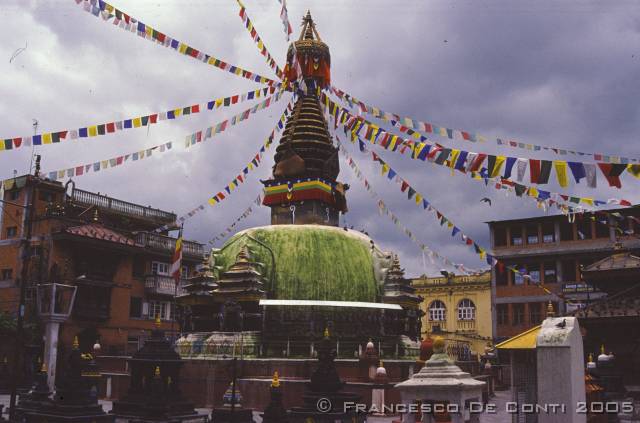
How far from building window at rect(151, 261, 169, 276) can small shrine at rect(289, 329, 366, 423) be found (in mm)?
28498

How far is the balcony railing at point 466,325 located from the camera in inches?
2276

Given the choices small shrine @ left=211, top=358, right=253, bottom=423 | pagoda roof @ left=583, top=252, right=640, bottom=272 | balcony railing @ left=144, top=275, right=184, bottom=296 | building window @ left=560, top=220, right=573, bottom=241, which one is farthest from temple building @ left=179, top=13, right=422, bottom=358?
building window @ left=560, top=220, right=573, bottom=241

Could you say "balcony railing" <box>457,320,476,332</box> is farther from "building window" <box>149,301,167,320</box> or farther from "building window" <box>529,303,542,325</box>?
"building window" <box>149,301,167,320</box>

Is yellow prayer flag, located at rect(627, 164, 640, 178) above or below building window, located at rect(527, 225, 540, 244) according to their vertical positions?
below

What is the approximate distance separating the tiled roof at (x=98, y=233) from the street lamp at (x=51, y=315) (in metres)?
4.55

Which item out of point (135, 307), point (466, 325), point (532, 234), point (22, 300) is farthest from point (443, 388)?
point (466, 325)

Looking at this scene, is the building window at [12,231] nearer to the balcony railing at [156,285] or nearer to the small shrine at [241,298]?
the balcony railing at [156,285]

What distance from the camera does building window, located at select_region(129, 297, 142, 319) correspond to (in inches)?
1704

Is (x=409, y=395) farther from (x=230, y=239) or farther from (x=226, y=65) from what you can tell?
(x=230, y=239)

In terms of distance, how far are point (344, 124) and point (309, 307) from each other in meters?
8.24

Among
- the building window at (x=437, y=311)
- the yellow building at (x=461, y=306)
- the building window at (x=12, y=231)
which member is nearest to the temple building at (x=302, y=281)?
the building window at (x=12, y=231)

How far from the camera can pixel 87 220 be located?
4175cm

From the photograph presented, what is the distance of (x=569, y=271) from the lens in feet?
153

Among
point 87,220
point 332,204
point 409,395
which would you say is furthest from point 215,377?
point 87,220
